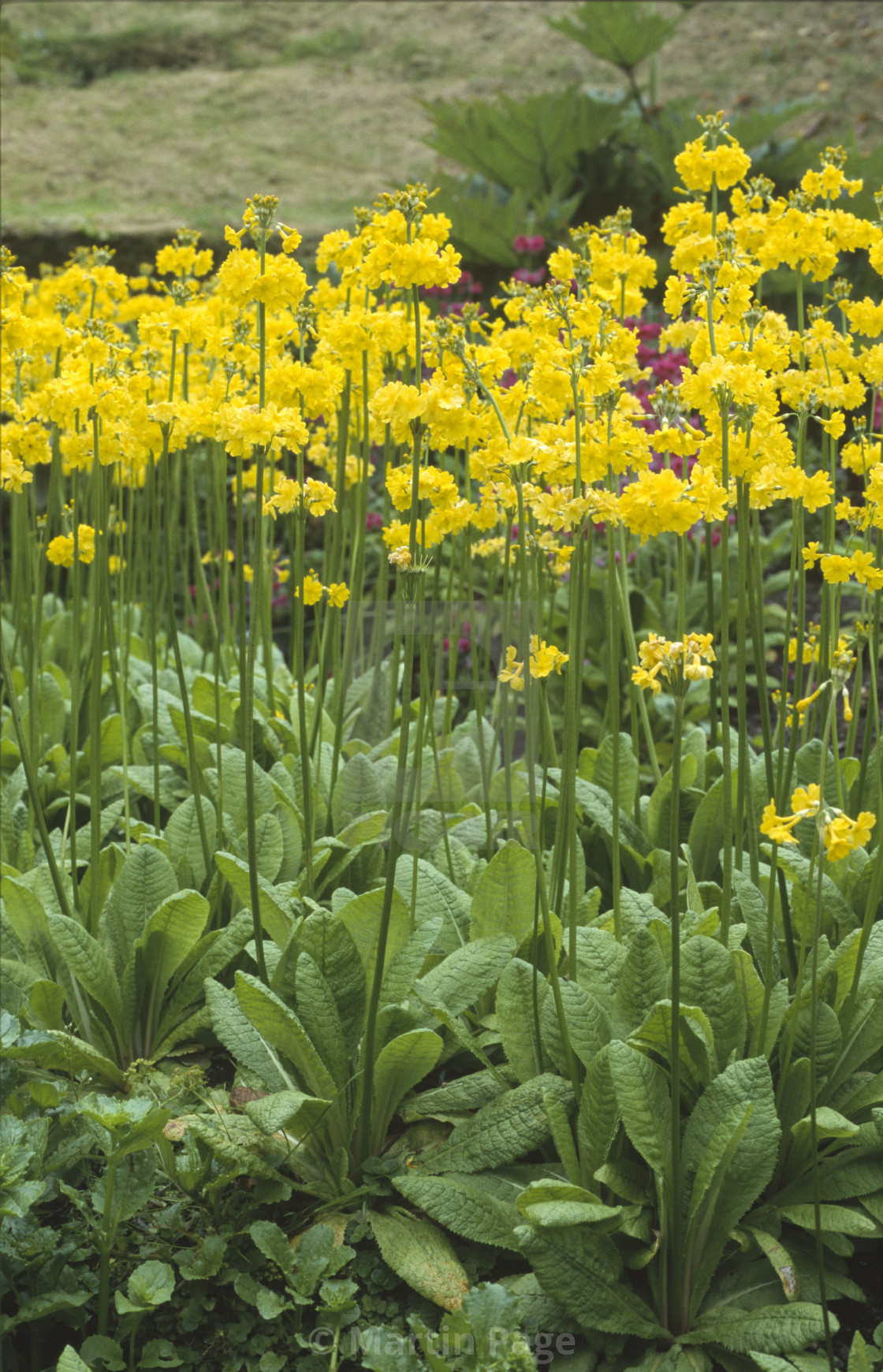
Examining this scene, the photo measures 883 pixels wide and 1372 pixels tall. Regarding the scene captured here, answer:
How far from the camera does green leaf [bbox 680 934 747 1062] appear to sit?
1.99 metres

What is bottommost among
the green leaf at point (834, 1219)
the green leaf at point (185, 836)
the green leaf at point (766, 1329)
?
the green leaf at point (766, 1329)

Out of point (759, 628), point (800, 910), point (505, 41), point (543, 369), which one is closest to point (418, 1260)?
point (800, 910)

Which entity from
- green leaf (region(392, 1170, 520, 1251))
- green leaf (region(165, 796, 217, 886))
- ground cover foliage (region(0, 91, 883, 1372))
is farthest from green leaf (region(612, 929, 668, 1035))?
green leaf (region(165, 796, 217, 886))

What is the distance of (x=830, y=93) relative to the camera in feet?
36.8

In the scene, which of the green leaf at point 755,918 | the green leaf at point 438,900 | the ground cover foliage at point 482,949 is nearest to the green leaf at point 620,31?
the ground cover foliage at point 482,949

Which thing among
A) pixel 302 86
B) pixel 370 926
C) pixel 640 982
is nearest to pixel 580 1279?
pixel 640 982

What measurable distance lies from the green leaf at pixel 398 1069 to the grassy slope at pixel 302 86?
7840mm

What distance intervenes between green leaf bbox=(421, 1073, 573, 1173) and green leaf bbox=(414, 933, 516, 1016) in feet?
0.78

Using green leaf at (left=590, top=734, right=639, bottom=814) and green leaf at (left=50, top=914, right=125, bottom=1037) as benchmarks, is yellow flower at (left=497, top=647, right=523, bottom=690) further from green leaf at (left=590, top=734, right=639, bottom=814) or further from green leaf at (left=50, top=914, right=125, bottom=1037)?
green leaf at (left=50, top=914, right=125, bottom=1037)

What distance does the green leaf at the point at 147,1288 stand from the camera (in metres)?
1.67

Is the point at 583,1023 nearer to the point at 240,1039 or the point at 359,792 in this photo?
the point at 240,1039

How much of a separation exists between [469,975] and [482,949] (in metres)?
0.06

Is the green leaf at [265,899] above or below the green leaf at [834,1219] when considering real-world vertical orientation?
above

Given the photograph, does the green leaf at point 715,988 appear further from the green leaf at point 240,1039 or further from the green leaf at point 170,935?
the green leaf at point 170,935
